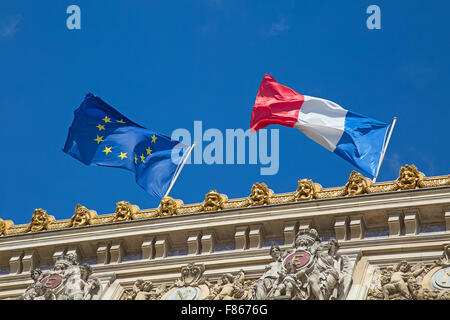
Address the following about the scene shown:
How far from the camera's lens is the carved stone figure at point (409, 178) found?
3497 centimetres

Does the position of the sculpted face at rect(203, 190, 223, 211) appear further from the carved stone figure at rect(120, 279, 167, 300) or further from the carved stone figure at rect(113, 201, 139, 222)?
the carved stone figure at rect(120, 279, 167, 300)

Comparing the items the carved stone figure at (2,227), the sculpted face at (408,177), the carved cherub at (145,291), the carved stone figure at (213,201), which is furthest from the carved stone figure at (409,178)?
the carved stone figure at (2,227)

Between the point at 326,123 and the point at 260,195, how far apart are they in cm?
466

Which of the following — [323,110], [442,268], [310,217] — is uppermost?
[323,110]

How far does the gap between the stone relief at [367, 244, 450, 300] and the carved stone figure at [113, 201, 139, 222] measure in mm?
8796

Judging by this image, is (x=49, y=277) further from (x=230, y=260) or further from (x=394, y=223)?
(x=394, y=223)

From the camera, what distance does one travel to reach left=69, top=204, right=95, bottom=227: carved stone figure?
3834 cm

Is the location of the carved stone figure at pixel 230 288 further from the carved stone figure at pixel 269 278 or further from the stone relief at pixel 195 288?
the carved stone figure at pixel 269 278

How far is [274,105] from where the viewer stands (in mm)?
40875

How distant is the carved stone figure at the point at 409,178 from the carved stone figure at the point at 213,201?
567cm

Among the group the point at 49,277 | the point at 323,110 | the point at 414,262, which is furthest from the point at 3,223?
the point at 414,262

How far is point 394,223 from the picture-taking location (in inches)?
1352

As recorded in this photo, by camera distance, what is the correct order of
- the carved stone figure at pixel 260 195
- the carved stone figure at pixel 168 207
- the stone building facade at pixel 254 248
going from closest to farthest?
the stone building facade at pixel 254 248, the carved stone figure at pixel 260 195, the carved stone figure at pixel 168 207

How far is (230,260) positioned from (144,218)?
11.9 feet
